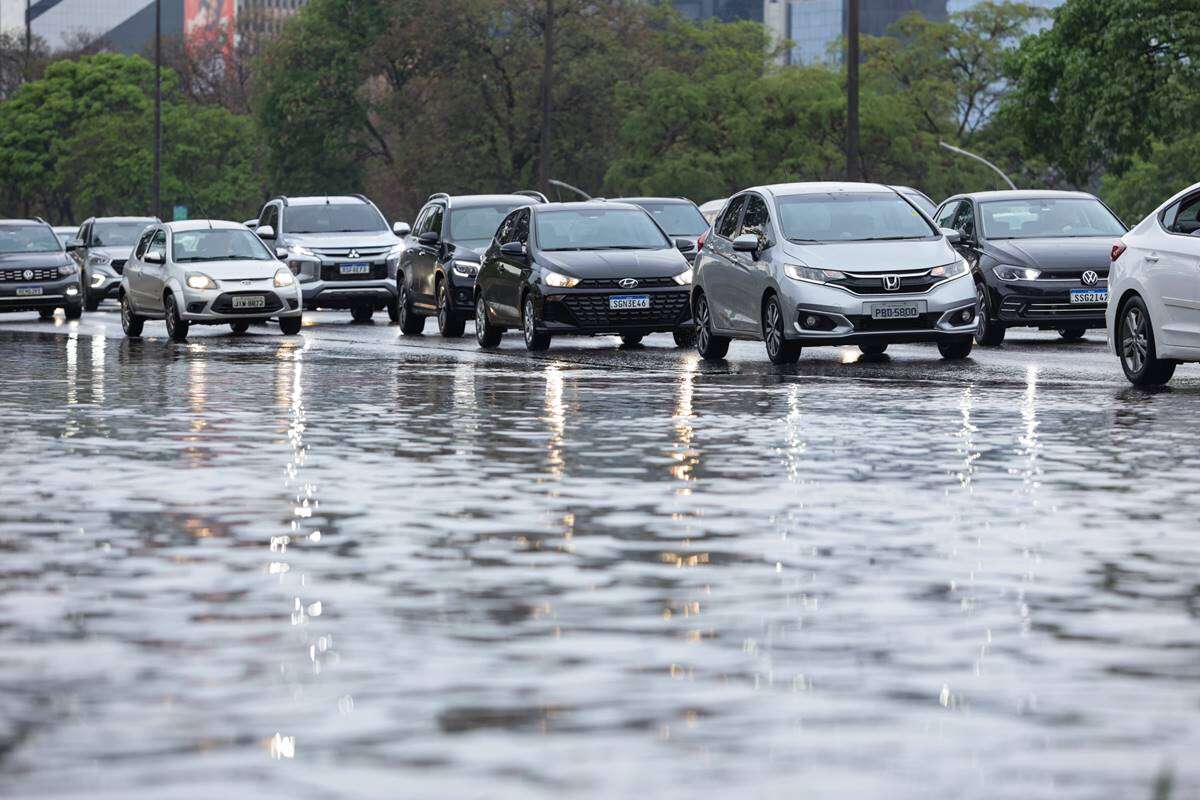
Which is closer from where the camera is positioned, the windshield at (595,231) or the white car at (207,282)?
the windshield at (595,231)

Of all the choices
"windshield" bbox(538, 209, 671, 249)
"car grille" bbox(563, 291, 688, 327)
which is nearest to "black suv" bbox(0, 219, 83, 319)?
"windshield" bbox(538, 209, 671, 249)

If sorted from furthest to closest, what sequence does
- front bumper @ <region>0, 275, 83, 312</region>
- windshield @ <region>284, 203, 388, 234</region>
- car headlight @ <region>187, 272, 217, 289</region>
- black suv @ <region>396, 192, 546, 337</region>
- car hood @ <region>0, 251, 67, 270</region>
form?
car hood @ <region>0, 251, 67, 270</region>, front bumper @ <region>0, 275, 83, 312</region>, windshield @ <region>284, 203, 388, 234</region>, car headlight @ <region>187, 272, 217, 289</region>, black suv @ <region>396, 192, 546, 337</region>

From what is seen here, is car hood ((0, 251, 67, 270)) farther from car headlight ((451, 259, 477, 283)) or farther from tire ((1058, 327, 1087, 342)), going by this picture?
tire ((1058, 327, 1087, 342))

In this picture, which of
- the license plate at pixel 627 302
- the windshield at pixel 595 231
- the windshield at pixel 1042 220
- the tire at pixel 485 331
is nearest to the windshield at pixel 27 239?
the tire at pixel 485 331

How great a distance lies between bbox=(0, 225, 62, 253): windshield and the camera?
4472 centimetres

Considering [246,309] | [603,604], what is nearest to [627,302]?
[246,309]

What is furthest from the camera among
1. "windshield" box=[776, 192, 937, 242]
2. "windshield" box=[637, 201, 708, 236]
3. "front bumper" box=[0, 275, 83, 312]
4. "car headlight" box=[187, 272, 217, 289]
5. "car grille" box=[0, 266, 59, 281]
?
"car grille" box=[0, 266, 59, 281]

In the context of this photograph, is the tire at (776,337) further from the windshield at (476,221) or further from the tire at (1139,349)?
the windshield at (476,221)

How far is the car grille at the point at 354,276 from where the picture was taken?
131 ft

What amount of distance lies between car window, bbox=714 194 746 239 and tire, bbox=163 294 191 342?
9.58m

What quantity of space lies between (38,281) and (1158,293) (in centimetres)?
2736

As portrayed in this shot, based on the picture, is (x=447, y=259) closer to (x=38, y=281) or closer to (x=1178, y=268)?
(x=38, y=281)

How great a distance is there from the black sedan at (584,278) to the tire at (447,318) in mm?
3141

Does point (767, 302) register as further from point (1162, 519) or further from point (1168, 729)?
point (1168, 729)
